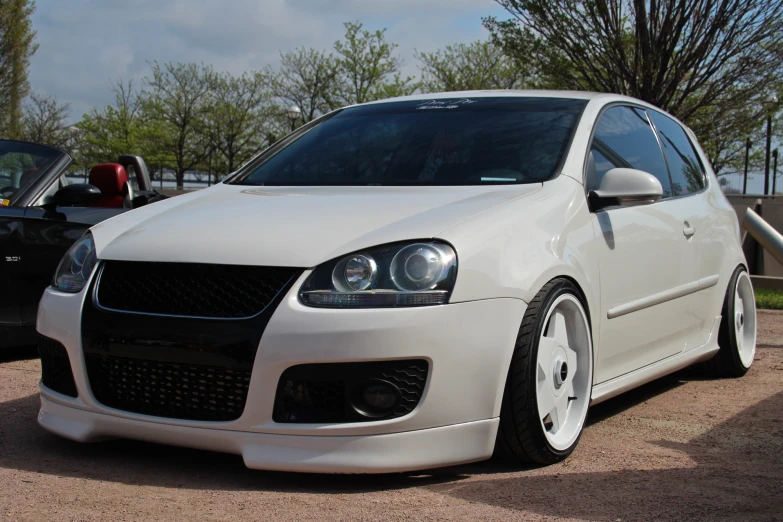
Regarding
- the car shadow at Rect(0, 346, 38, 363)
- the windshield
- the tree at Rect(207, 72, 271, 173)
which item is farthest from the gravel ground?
the tree at Rect(207, 72, 271, 173)

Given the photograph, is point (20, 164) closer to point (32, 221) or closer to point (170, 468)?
point (32, 221)

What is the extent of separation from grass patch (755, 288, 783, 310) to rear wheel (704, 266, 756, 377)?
4.43 m

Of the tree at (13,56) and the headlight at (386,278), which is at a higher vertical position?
the tree at (13,56)

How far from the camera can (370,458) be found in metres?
3.07

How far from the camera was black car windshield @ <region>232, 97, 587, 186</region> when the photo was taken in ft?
13.3

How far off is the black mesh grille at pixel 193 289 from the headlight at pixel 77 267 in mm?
161

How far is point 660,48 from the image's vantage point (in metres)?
16.4

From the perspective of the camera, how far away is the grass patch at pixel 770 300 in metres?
10.1

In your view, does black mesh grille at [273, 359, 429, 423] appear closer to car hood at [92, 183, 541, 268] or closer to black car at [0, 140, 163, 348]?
car hood at [92, 183, 541, 268]

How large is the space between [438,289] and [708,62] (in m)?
15.1

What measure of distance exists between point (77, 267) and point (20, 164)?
9.20 feet

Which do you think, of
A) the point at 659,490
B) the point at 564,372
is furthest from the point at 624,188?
the point at 659,490

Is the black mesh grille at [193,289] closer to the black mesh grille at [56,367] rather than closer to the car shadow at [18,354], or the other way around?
the black mesh grille at [56,367]

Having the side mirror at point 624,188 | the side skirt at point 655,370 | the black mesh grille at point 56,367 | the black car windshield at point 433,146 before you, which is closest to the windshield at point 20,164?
the black car windshield at point 433,146
